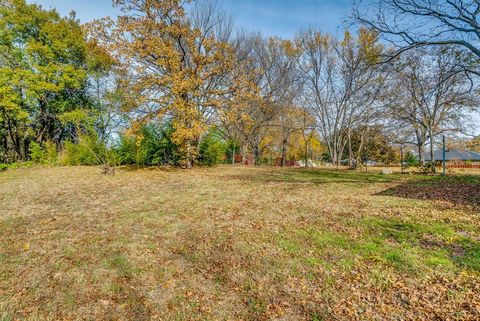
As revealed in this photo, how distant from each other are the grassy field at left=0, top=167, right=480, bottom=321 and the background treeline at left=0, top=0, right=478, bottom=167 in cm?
562

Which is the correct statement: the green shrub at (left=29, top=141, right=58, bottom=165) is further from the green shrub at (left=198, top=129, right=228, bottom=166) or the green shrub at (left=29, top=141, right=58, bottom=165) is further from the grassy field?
the grassy field

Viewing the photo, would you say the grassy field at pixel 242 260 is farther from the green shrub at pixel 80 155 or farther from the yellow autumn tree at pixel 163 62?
the green shrub at pixel 80 155

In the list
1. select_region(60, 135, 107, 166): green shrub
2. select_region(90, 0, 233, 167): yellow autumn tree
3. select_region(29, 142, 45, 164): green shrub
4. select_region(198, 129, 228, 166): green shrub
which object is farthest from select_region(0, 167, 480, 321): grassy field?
select_region(29, 142, 45, 164): green shrub

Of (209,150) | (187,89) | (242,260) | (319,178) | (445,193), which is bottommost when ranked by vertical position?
(242,260)

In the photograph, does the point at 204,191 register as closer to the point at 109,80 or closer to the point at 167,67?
the point at 167,67

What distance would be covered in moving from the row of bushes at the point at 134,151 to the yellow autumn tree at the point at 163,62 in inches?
46.5

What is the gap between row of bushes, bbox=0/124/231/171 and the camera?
11.6 metres

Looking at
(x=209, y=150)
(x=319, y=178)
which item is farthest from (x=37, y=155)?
(x=319, y=178)

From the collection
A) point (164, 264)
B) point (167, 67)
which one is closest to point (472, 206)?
point (164, 264)

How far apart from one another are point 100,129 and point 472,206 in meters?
17.8

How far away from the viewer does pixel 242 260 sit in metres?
3.00

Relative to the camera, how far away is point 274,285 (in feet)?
8.25

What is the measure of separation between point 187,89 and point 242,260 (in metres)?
8.53

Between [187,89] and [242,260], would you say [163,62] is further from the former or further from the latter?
[242,260]
